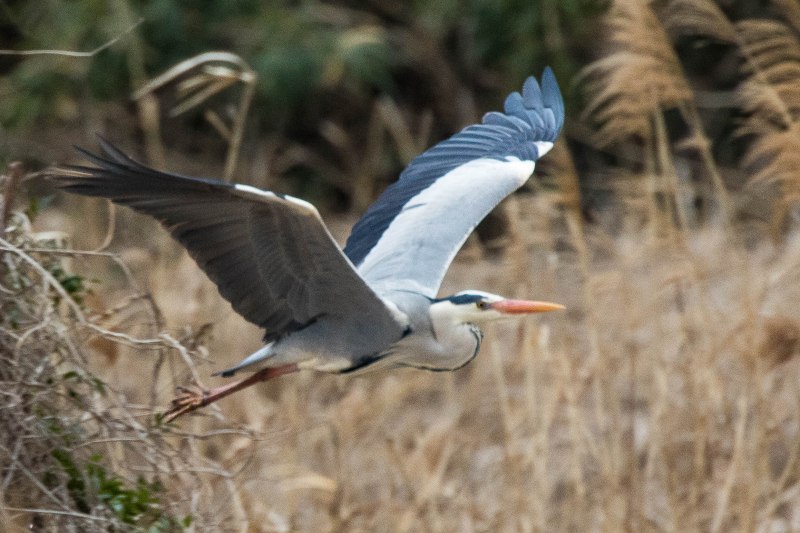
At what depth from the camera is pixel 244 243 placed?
350cm

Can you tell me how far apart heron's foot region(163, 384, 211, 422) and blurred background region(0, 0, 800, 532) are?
6 cm

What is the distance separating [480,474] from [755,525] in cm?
186

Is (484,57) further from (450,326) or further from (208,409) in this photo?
(208,409)

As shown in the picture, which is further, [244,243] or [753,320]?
[753,320]

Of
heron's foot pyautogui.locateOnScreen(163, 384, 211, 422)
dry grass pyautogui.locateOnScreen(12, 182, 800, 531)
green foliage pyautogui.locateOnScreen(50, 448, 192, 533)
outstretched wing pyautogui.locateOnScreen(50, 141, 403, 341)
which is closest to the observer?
green foliage pyautogui.locateOnScreen(50, 448, 192, 533)

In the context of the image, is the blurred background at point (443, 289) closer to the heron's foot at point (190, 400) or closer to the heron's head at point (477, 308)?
the heron's foot at point (190, 400)

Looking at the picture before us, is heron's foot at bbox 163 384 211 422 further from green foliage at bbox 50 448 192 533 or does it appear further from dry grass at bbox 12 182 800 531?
green foliage at bbox 50 448 192 533

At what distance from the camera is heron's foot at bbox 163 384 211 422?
3.55 metres

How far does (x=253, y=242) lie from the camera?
138 inches

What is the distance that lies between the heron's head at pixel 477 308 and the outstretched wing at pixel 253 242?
161mm

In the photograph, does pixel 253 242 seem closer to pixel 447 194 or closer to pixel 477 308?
pixel 477 308

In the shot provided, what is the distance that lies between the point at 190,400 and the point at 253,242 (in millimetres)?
441

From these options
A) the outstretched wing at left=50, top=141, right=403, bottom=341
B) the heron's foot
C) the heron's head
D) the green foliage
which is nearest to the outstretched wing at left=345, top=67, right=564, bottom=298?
the heron's head

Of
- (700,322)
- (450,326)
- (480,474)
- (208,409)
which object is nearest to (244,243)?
(208,409)
